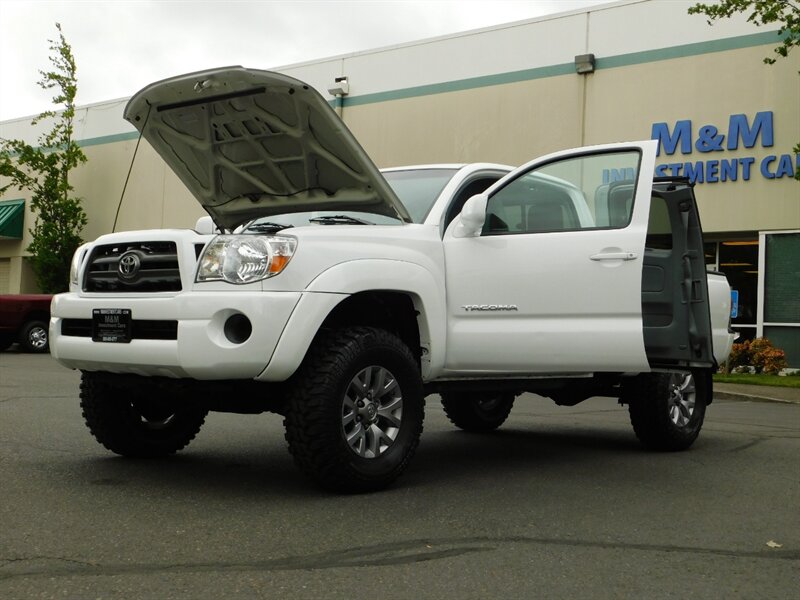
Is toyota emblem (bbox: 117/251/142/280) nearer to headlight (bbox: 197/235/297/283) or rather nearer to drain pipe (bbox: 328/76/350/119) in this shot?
headlight (bbox: 197/235/297/283)

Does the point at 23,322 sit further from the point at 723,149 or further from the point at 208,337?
the point at 208,337

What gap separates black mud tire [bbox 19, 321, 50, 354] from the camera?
64.1ft

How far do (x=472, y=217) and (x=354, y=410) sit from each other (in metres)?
1.38

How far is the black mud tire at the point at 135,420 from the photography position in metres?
6.09

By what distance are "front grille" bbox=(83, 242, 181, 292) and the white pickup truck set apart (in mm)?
12

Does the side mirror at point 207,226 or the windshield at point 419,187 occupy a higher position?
the windshield at point 419,187

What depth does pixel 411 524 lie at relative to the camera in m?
4.62

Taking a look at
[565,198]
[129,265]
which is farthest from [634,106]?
[129,265]

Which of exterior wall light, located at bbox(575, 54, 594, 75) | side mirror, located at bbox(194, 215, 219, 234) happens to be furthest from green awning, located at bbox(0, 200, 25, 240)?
side mirror, located at bbox(194, 215, 219, 234)

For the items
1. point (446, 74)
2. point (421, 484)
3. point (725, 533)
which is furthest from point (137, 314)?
point (446, 74)

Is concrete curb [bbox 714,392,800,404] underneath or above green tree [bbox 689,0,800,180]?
underneath

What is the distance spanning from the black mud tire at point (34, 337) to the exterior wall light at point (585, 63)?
39.4 feet

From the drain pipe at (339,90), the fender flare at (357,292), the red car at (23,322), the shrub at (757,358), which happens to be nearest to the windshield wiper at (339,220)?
the fender flare at (357,292)

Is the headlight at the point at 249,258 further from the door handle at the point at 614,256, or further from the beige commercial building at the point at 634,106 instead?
the beige commercial building at the point at 634,106
